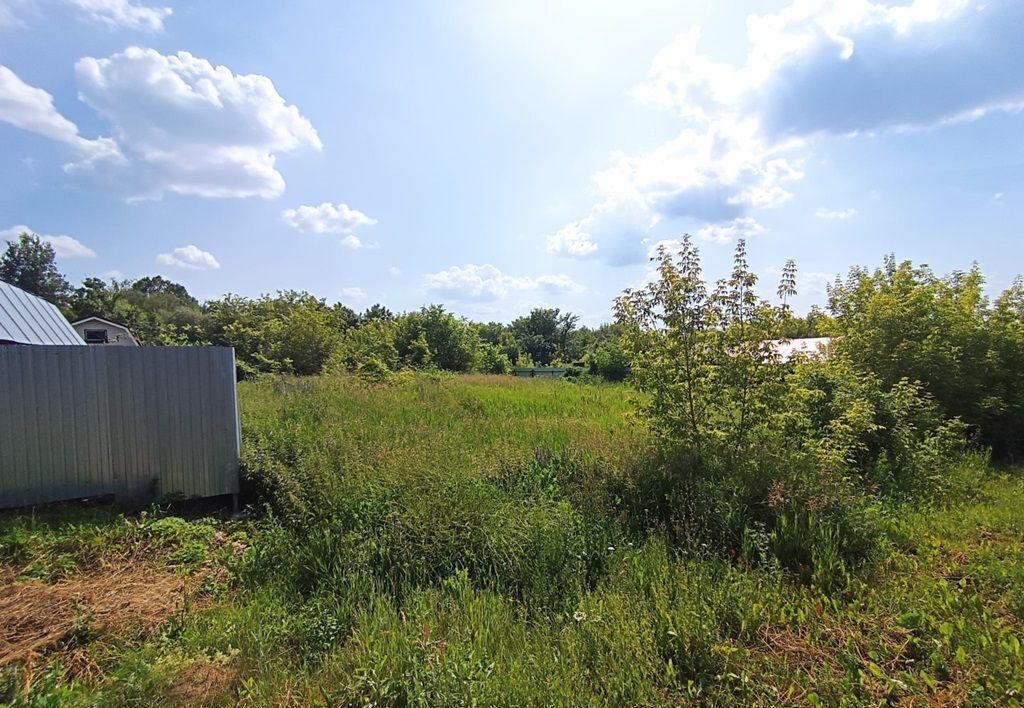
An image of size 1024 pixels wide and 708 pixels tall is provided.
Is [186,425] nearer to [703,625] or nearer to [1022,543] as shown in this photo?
[703,625]

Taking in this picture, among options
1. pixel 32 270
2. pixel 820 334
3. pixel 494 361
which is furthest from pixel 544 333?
pixel 32 270

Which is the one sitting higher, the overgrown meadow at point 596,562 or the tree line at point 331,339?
the tree line at point 331,339

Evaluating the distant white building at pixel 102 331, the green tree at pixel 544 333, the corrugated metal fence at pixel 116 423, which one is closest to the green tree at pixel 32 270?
the distant white building at pixel 102 331

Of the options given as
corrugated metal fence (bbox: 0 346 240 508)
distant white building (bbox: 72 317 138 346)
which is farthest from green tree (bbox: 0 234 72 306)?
corrugated metal fence (bbox: 0 346 240 508)

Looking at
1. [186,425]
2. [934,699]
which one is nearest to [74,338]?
[186,425]

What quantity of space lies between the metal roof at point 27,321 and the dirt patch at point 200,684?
6.59 metres

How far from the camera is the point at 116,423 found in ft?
17.8

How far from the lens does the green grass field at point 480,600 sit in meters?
2.57

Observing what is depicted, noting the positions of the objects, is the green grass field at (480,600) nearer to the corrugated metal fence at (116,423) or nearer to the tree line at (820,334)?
the corrugated metal fence at (116,423)

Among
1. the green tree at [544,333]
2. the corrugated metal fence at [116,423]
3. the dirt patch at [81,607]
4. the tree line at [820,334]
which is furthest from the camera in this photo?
the green tree at [544,333]

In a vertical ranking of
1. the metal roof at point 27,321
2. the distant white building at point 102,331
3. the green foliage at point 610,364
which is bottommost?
the green foliage at point 610,364

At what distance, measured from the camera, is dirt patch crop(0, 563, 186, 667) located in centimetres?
315

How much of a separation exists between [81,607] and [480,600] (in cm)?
310

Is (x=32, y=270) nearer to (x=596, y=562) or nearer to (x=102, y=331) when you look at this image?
(x=102, y=331)
